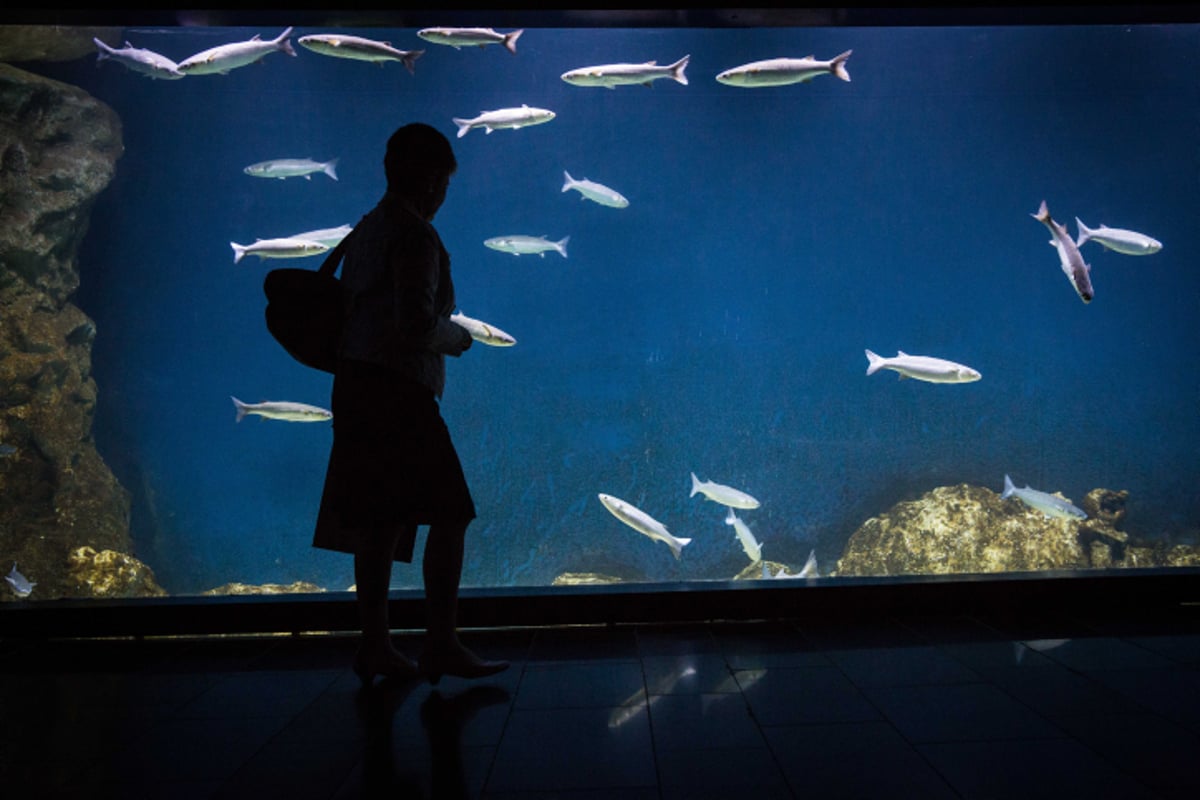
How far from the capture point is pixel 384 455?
2.20m

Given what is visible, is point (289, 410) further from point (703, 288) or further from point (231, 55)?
point (703, 288)

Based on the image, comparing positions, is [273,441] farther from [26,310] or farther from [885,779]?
[885,779]

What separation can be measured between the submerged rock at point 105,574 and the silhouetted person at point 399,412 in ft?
18.6

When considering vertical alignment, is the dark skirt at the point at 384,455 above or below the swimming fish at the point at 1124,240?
below

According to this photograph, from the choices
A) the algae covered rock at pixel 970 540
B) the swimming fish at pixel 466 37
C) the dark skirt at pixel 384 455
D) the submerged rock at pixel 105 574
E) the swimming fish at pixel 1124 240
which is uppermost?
the swimming fish at pixel 466 37

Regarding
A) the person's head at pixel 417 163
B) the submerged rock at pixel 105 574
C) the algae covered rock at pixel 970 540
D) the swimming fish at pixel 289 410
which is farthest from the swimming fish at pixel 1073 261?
the submerged rock at pixel 105 574

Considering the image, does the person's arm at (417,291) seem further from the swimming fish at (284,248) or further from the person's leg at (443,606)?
the swimming fish at (284,248)

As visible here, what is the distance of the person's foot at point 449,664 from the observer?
231 cm

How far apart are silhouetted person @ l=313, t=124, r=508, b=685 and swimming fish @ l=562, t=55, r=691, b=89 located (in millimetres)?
3380

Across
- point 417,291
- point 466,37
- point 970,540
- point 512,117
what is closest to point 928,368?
point 970,540

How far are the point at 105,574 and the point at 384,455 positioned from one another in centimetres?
617

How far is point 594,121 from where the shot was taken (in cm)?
1094

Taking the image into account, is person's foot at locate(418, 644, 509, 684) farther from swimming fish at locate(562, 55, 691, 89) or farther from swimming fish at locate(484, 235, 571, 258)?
swimming fish at locate(484, 235, 571, 258)

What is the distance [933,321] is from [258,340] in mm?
10362
